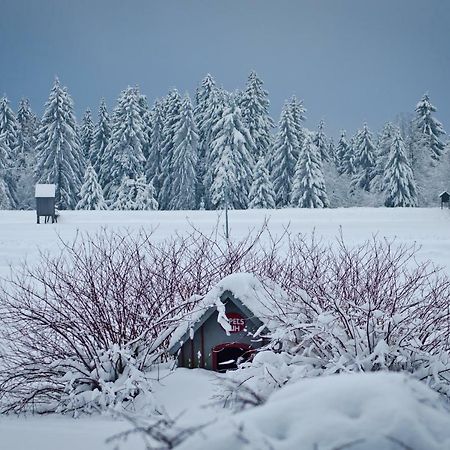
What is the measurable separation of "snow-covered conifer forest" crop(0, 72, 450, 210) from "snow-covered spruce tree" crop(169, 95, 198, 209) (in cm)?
10

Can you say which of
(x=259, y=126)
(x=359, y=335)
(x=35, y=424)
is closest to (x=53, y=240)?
(x=35, y=424)

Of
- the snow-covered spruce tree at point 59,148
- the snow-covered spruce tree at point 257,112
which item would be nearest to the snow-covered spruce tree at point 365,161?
the snow-covered spruce tree at point 257,112

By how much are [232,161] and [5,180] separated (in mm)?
24913

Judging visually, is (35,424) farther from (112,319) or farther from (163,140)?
(163,140)

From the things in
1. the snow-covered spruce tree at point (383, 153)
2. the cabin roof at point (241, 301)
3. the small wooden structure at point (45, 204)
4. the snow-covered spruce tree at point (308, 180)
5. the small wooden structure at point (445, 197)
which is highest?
the snow-covered spruce tree at point (383, 153)

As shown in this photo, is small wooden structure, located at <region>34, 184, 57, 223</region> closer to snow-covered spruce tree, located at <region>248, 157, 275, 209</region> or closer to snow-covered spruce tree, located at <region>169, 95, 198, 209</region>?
snow-covered spruce tree, located at <region>248, 157, 275, 209</region>

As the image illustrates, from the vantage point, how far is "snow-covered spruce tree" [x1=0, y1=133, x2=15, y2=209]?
169 ft

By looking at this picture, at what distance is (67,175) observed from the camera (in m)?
49.1

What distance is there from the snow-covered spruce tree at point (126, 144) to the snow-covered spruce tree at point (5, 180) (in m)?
9.85

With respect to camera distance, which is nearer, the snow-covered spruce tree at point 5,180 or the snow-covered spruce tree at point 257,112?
the snow-covered spruce tree at point 5,180

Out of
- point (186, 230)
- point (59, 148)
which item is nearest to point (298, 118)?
point (59, 148)

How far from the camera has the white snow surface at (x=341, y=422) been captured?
191 cm

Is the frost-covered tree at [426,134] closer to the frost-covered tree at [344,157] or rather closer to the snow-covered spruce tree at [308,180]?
the frost-covered tree at [344,157]

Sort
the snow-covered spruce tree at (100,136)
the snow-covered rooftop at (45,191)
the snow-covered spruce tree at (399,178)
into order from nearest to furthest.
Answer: the snow-covered rooftop at (45,191)
the snow-covered spruce tree at (399,178)
the snow-covered spruce tree at (100,136)
